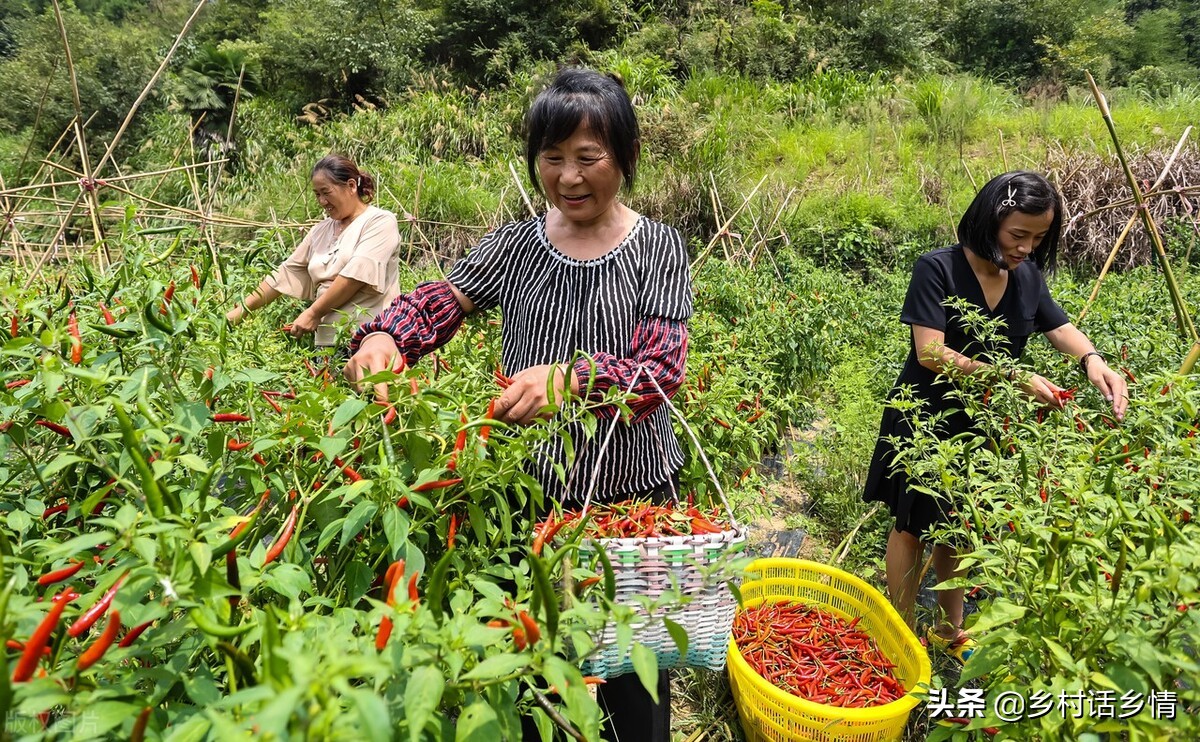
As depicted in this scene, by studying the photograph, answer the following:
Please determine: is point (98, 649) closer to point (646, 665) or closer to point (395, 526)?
point (395, 526)

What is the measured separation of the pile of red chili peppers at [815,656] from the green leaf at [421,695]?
5.92 ft

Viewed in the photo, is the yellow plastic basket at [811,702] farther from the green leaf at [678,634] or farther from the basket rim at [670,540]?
the green leaf at [678,634]

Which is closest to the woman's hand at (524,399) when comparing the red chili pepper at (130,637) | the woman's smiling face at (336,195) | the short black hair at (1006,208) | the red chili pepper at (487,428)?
the red chili pepper at (487,428)

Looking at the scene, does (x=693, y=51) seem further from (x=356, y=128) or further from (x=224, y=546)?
(x=224, y=546)

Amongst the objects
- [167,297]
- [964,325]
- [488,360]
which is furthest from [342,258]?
[964,325]

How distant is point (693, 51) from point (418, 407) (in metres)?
14.9

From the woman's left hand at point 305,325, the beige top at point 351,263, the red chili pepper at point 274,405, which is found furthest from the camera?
the beige top at point 351,263

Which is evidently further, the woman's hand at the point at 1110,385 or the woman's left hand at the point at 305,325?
the woman's left hand at the point at 305,325

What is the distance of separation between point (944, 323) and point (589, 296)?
1.17 metres

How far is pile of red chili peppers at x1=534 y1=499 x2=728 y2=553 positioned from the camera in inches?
47.5

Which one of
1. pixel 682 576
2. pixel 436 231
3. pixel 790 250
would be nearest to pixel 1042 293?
pixel 682 576

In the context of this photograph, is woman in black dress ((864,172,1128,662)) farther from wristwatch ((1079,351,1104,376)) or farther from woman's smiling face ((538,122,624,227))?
woman's smiling face ((538,122,624,227))

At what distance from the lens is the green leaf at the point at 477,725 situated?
2.07ft

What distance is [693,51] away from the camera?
14.1m
